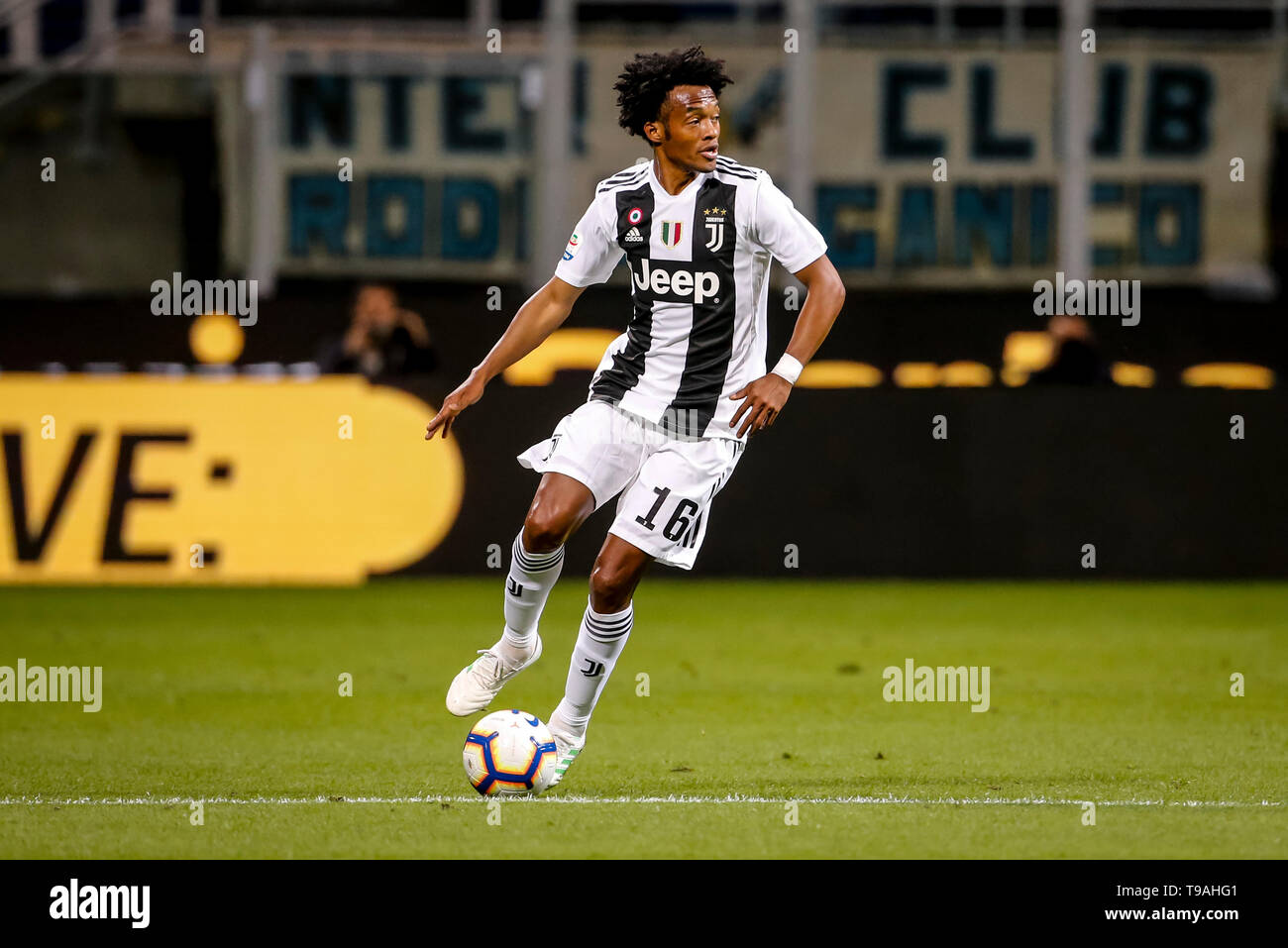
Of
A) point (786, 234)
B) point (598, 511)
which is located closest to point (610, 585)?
point (786, 234)

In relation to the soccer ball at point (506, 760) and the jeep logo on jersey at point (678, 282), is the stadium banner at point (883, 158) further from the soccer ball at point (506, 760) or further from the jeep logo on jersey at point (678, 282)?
the soccer ball at point (506, 760)

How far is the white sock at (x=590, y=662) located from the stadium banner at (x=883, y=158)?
11.2 m

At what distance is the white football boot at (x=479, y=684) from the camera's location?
7012 mm

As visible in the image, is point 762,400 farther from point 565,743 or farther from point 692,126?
point 565,743

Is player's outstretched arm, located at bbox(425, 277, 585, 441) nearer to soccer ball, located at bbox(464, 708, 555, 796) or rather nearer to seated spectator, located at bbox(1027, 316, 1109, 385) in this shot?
soccer ball, located at bbox(464, 708, 555, 796)

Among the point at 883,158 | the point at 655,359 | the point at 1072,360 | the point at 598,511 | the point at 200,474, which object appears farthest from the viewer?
the point at 883,158

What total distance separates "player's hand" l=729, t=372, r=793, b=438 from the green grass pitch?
118cm

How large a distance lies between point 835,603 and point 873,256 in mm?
5652

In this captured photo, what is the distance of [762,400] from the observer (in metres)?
6.55

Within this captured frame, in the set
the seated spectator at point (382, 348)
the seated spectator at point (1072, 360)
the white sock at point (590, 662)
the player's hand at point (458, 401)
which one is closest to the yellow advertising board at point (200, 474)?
the seated spectator at point (382, 348)

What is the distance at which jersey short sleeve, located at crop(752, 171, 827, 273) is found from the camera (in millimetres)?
6781

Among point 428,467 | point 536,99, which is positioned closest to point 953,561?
point 428,467

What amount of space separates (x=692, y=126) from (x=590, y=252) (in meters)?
0.57

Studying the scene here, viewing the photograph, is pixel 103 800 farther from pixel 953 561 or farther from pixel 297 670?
pixel 953 561
